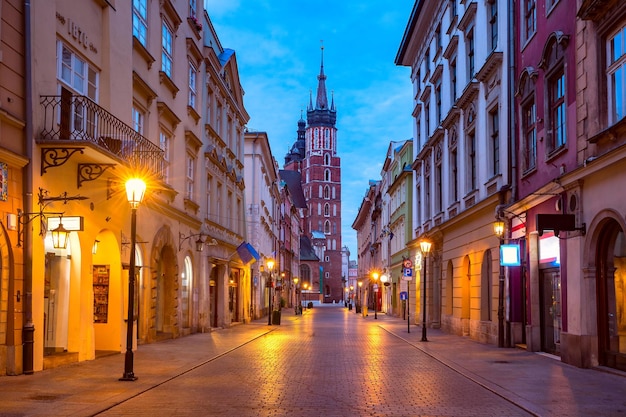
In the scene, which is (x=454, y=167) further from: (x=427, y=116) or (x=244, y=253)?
(x=244, y=253)

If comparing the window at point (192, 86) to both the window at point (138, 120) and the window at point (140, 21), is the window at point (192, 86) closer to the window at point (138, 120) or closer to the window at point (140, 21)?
the window at point (140, 21)

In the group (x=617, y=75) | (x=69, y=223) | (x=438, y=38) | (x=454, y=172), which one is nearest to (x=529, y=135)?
(x=617, y=75)

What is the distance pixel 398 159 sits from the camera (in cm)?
5297

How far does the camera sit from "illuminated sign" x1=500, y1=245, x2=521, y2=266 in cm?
1994

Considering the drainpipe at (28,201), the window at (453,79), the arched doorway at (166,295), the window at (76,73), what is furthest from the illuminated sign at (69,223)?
the window at (453,79)

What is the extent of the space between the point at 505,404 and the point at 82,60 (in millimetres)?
11668

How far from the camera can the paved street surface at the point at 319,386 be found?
32.3 feet

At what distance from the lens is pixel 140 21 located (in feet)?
68.0

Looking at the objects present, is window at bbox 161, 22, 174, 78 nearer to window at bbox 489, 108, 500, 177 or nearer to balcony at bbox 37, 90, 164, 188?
balcony at bbox 37, 90, 164, 188

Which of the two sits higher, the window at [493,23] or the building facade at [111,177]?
the window at [493,23]

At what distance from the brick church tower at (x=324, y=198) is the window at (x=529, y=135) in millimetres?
111412

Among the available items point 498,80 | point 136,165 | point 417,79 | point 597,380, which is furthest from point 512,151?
point 417,79

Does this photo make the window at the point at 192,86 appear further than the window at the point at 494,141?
Yes

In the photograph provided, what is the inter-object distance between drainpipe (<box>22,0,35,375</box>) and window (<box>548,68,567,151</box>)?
11629 millimetres
